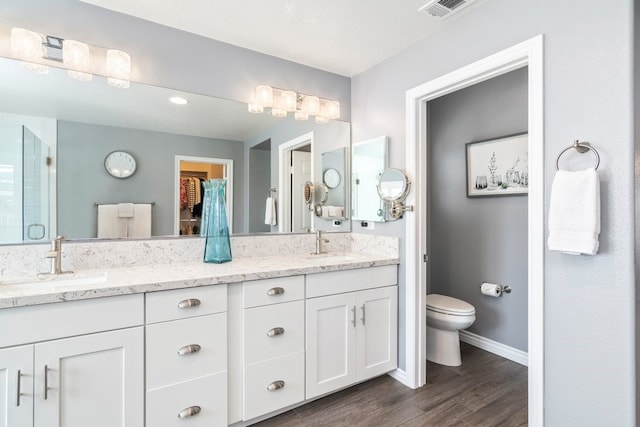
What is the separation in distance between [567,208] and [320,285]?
1255 millimetres

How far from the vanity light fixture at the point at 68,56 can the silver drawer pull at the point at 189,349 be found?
1485mm

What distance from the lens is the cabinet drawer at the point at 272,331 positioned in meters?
1.65

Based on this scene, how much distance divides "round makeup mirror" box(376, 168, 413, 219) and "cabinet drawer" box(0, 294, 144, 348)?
62.3 inches

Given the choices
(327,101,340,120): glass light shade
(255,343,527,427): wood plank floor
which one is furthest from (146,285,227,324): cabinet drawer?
(327,101,340,120): glass light shade

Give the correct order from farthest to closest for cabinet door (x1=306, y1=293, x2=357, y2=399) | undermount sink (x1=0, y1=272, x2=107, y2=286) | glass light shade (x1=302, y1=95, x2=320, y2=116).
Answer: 1. glass light shade (x1=302, y1=95, x2=320, y2=116)
2. cabinet door (x1=306, y1=293, x2=357, y2=399)
3. undermount sink (x1=0, y1=272, x2=107, y2=286)

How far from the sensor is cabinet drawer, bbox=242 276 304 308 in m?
1.65

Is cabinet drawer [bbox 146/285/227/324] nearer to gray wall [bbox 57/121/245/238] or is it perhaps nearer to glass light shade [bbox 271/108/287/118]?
gray wall [bbox 57/121/245/238]

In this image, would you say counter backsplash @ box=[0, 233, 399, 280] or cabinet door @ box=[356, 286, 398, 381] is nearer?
counter backsplash @ box=[0, 233, 399, 280]

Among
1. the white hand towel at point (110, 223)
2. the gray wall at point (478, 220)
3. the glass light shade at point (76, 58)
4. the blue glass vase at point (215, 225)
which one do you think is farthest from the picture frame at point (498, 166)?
the glass light shade at point (76, 58)

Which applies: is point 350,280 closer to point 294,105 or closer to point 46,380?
point 294,105

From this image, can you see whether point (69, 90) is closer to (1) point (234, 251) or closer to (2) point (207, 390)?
(1) point (234, 251)

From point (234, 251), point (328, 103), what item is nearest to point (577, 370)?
point (234, 251)

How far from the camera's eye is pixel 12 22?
62.1 inches

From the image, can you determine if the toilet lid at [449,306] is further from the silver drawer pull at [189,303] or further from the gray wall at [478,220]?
the silver drawer pull at [189,303]
